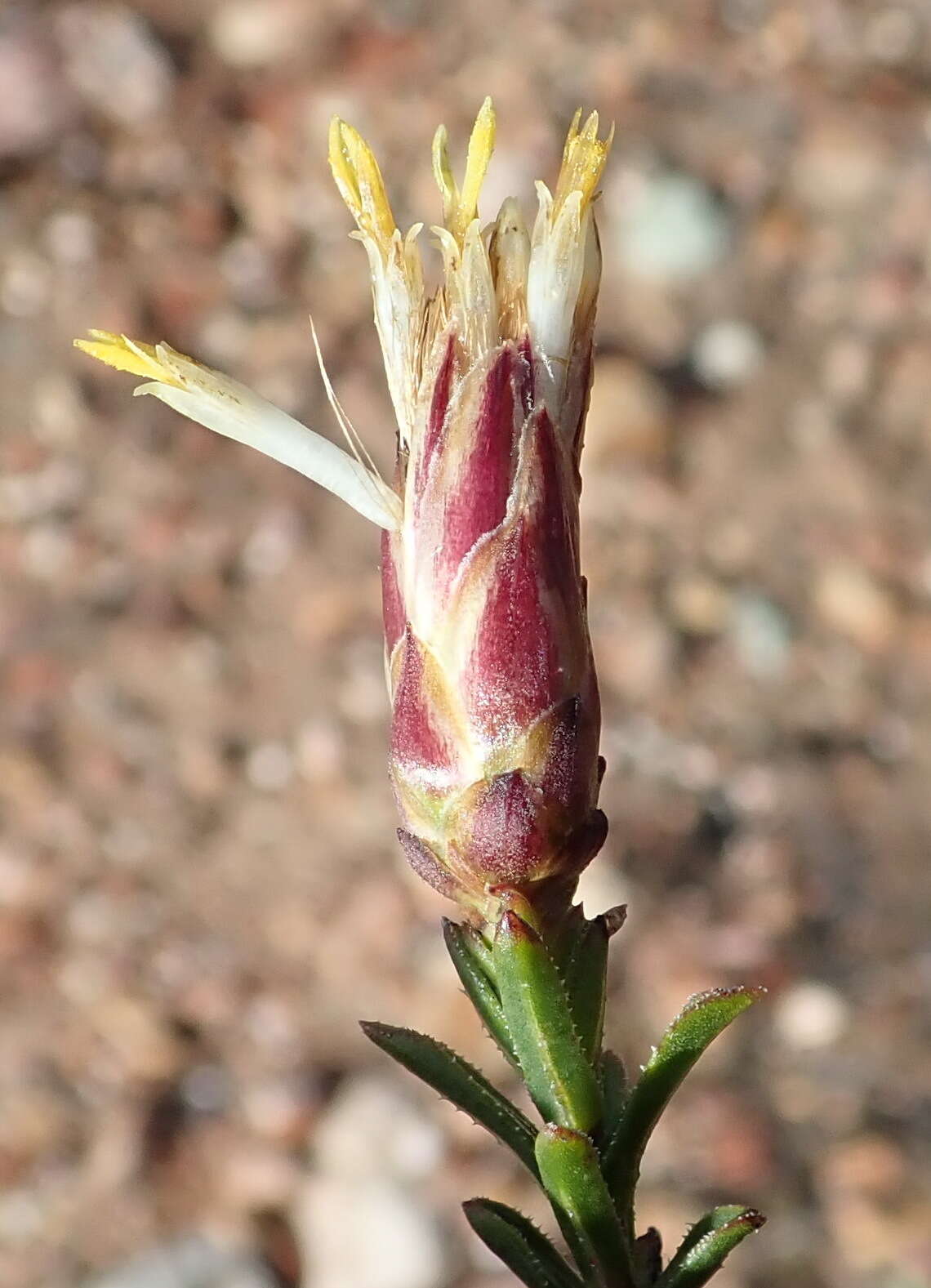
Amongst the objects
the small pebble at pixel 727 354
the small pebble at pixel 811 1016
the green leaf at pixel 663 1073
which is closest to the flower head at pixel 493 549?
the green leaf at pixel 663 1073

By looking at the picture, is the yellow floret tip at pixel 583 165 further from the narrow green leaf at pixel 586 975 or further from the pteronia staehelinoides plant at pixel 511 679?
the narrow green leaf at pixel 586 975

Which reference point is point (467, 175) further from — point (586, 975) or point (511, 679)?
point (586, 975)

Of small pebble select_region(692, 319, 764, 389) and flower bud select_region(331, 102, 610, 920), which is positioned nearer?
flower bud select_region(331, 102, 610, 920)

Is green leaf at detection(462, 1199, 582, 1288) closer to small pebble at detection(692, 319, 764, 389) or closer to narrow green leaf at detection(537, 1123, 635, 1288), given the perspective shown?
narrow green leaf at detection(537, 1123, 635, 1288)

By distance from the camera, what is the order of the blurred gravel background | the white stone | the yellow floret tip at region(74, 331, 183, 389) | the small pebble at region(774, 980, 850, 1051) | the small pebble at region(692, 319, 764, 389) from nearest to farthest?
the yellow floret tip at region(74, 331, 183, 389), the white stone, the blurred gravel background, the small pebble at region(774, 980, 850, 1051), the small pebble at region(692, 319, 764, 389)

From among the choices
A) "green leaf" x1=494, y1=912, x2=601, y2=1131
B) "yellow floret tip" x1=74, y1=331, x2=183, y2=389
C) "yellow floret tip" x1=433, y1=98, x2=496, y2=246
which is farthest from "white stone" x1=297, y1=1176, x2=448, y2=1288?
"yellow floret tip" x1=433, y1=98, x2=496, y2=246

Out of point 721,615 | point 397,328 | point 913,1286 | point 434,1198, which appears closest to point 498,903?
point 397,328

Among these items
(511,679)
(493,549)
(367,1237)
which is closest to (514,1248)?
(511,679)
